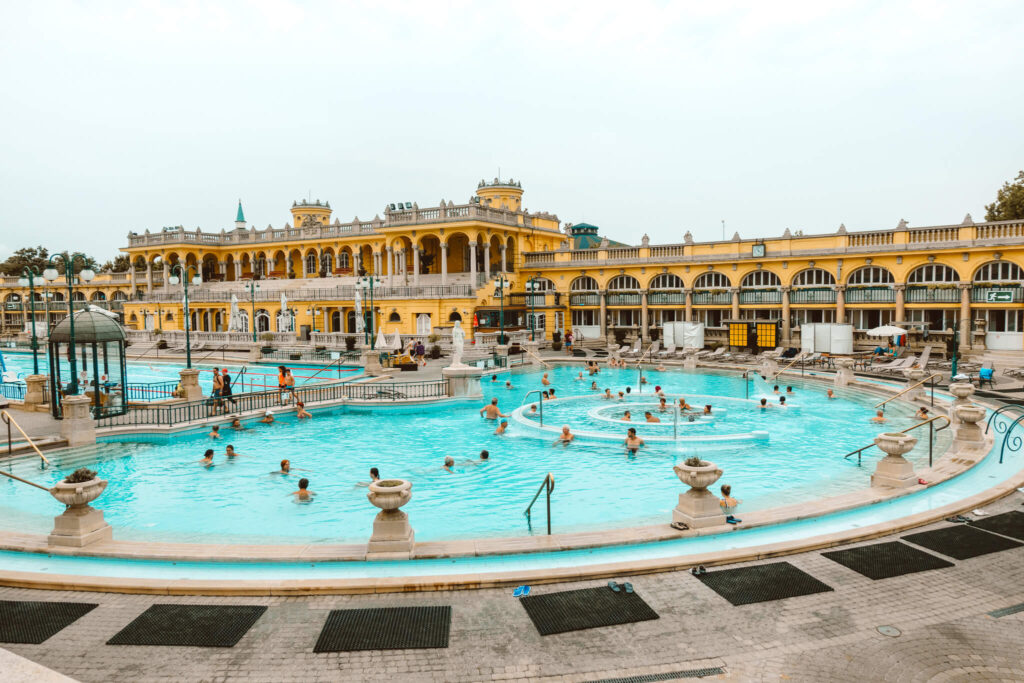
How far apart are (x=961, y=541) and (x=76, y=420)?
70.4 feet

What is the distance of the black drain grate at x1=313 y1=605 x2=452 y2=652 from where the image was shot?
24.5ft

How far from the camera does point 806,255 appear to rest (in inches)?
1661

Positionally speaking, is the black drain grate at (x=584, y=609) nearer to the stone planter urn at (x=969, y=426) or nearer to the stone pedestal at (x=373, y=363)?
A: the stone planter urn at (x=969, y=426)

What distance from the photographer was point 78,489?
9.97 metres

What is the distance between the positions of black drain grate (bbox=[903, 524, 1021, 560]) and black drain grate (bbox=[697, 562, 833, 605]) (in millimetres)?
2523

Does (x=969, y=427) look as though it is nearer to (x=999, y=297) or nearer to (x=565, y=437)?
(x=565, y=437)

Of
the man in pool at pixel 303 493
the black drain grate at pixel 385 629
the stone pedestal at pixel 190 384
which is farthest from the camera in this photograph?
the stone pedestal at pixel 190 384

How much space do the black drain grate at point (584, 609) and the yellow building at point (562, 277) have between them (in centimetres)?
3702

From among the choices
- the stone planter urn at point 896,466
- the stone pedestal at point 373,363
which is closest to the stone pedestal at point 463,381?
the stone pedestal at point 373,363

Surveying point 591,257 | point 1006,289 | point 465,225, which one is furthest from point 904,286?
point 465,225

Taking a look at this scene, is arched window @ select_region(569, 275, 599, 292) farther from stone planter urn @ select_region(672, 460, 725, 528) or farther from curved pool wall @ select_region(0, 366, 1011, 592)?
stone planter urn @ select_region(672, 460, 725, 528)

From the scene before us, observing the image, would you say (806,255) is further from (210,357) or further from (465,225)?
(210,357)

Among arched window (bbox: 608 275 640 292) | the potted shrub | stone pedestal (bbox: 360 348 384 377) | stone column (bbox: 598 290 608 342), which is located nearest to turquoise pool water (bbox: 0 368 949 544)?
the potted shrub

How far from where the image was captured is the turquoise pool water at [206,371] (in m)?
35.3
